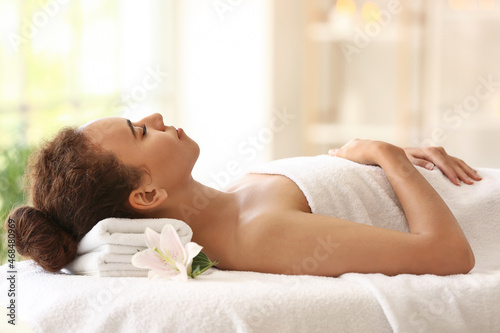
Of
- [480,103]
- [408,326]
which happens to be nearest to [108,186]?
[408,326]

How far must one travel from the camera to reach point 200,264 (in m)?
1.18

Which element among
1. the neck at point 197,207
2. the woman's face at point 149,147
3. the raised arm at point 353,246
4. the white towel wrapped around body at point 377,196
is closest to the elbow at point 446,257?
the raised arm at point 353,246

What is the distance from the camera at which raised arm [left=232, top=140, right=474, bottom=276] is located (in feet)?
3.81

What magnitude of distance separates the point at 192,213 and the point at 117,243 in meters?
0.21

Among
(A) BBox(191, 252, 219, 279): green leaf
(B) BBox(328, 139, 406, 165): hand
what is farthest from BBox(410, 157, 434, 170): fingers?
(A) BBox(191, 252, 219, 279): green leaf

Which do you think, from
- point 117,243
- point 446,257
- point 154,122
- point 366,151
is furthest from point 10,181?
point 446,257

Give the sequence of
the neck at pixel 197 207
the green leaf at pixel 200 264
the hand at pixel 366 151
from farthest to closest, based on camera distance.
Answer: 1. the hand at pixel 366 151
2. the neck at pixel 197 207
3. the green leaf at pixel 200 264

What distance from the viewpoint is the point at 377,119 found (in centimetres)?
327

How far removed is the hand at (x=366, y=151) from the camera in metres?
1.43

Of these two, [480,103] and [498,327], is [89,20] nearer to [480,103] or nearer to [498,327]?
[480,103]

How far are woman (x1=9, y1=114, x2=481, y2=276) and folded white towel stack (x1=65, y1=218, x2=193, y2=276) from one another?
0.05 metres

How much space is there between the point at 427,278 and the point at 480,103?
79.0 inches

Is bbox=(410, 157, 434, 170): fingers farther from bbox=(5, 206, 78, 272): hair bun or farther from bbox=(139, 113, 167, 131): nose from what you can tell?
bbox=(5, 206, 78, 272): hair bun

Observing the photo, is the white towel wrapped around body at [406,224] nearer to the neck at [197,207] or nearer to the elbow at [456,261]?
the elbow at [456,261]
